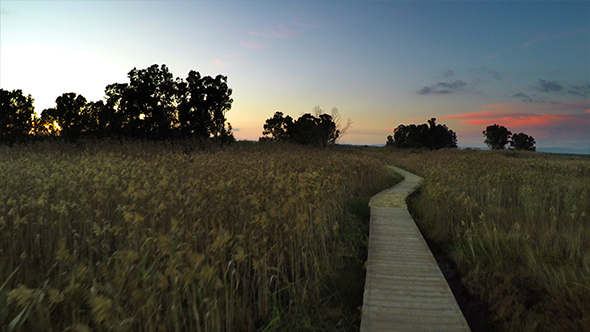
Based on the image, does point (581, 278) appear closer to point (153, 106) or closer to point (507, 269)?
point (507, 269)

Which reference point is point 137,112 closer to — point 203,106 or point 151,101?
point 151,101

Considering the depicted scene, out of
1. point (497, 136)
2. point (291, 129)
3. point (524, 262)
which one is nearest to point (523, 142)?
point (497, 136)

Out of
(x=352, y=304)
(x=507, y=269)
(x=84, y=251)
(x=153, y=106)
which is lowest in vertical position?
(x=352, y=304)

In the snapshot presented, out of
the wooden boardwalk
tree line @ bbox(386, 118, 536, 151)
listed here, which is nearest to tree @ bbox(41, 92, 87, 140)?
the wooden boardwalk

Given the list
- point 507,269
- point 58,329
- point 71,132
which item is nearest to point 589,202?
point 507,269

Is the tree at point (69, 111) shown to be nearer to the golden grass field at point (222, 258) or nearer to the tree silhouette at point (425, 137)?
the golden grass field at point (222, 258)

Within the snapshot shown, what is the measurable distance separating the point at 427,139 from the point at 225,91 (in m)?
52.1

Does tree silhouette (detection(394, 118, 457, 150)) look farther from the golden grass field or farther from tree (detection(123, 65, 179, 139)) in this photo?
the golden grass field

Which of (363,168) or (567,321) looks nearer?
A: (567,321)

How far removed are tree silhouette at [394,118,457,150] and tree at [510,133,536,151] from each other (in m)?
15.9

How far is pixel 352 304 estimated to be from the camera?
4.61 meters

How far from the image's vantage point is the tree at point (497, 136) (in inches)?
2970

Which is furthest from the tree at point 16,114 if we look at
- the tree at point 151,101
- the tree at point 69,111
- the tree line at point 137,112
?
the tree at point 151,101

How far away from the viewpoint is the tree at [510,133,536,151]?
7450 cm
